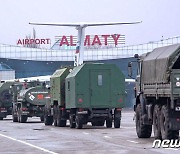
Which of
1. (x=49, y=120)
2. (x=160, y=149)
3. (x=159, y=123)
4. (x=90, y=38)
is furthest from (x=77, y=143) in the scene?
(x=90, y=38)

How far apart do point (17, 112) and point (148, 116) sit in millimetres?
24420

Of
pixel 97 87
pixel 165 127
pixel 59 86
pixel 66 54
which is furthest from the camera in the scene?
pixel 66 54

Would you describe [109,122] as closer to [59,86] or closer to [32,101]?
[59,86]

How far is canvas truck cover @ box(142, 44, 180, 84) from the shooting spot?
22.5 m

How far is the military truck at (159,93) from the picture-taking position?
21.9 meters

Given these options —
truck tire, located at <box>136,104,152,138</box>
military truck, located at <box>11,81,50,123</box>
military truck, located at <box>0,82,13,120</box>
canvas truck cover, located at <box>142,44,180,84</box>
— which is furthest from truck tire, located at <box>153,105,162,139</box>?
military truck, located at <box>0,82,13,120</box>

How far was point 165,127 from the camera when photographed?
2245cm

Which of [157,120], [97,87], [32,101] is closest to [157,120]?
[157,120]

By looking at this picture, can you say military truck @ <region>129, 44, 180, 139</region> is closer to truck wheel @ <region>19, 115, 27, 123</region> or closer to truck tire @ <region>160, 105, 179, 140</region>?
truck tire @ <region>160, 105, 179, 140</region>

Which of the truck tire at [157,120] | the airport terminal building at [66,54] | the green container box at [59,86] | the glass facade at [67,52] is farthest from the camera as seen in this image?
the airport terminal building at [66,54]

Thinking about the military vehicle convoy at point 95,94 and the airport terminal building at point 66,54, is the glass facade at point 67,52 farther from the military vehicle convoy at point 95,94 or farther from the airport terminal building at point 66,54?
the military vehicle convoy at point 95,94

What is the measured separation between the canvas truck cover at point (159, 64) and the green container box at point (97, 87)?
9128 millimetres

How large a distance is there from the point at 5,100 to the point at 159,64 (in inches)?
1243

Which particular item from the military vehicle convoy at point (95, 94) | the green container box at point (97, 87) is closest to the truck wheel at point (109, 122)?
the military vehicle convoy at point (95, 94)
